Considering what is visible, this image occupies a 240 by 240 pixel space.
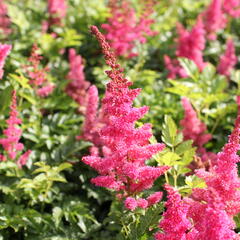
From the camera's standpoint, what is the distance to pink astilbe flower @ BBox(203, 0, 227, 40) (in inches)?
211

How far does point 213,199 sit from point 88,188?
160cm

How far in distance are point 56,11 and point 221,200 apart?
357 cm

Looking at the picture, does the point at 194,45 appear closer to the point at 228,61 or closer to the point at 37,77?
the point at 228,61

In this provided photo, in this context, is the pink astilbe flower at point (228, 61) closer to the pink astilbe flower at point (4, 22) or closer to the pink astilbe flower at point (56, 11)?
the pink astilbe flower at point (56, 11)

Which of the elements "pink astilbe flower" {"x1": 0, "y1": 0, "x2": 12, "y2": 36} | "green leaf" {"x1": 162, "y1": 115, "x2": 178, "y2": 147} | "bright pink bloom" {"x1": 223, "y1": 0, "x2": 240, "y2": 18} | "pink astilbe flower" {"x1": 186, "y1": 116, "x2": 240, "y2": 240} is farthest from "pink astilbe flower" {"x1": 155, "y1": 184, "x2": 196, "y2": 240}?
"bright pink bloom" {"x1": 223, "y1": 0, "x2": 240, "y2": 18}

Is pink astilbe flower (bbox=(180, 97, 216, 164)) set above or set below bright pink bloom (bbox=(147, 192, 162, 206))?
above

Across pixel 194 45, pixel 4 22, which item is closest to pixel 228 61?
pixel 194 45

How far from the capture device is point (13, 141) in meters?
3.34

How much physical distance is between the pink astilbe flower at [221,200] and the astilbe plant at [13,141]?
1428 mm

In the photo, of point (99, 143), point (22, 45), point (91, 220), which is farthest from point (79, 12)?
point (91, 220)

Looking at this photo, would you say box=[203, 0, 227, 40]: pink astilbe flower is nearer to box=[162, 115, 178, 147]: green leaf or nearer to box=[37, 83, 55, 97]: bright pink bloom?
box=[37, 83, 55, 97]: bright pink bloom

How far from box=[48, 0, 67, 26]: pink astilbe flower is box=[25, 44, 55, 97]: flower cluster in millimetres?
1279

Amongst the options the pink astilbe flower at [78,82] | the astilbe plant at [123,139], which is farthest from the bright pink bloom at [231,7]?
the astilbe plant at [123,139]

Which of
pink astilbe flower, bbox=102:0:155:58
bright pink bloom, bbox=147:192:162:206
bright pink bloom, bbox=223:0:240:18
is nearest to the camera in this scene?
bright pink bloom, bbox=147:192:162:206
